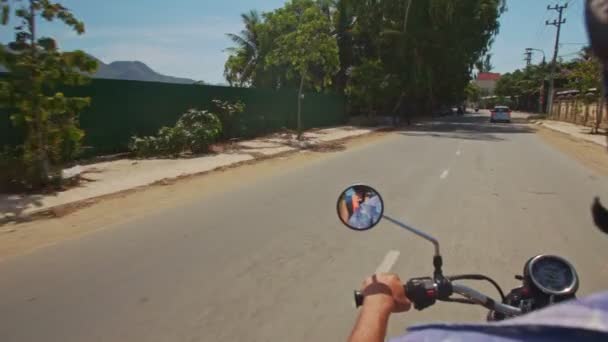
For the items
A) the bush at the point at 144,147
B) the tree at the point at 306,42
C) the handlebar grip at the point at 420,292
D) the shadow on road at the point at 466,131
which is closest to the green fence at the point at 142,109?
the bush at the point at 144,147

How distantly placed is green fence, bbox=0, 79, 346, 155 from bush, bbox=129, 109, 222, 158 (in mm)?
533

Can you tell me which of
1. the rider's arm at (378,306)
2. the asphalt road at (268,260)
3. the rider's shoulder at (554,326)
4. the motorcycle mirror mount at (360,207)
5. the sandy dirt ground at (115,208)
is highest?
the rider's shoulder at (554,326)

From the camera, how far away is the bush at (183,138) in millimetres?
14359

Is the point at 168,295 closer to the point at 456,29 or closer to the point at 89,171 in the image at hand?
the point at 89,171

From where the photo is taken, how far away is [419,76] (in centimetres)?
3497

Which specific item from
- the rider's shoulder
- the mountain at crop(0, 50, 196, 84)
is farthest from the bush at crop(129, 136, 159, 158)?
the rider's shoulder

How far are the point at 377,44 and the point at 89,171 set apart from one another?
1016 inches

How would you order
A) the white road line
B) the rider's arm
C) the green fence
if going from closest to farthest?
the rider's arm < the white road line < the green fence

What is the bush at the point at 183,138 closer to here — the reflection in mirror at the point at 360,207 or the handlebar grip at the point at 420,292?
the reflection in mirror at the point at 360,207

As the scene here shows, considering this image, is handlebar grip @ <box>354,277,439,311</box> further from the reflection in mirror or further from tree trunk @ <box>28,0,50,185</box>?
tree trunk @ <box>28,0,50,185</box>

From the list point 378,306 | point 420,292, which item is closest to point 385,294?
point 378,306

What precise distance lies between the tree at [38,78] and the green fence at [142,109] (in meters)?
2.57

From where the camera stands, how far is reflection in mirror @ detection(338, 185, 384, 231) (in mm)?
2182

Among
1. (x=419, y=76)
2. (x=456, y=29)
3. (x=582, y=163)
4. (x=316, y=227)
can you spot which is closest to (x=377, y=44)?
(x=419, y=76)
